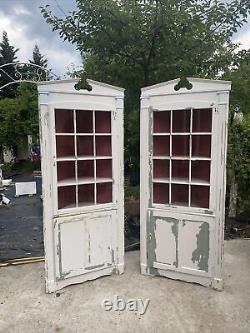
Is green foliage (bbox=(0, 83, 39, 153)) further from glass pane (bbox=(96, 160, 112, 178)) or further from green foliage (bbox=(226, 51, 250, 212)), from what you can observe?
glass pane (bbox=(96, 160, 112, 178))

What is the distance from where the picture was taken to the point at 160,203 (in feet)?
9.39

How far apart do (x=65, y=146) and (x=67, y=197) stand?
1.60 feet

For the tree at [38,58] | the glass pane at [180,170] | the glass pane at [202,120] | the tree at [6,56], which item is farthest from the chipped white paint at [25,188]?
the tree at [38,58]

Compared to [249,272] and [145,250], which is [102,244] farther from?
[249,272]

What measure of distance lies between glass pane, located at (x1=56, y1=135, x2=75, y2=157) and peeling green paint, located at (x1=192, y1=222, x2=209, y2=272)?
141 centimetres

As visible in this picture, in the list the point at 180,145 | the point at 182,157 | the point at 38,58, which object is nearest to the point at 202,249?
the point at 182,157

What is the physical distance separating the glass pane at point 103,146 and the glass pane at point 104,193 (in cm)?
31

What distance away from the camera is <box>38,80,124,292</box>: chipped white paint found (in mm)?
2482

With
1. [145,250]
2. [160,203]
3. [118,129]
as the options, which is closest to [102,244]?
[145,250]

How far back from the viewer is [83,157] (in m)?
2.74

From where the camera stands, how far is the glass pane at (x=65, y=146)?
8.60 feet

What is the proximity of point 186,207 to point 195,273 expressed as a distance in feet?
2.10

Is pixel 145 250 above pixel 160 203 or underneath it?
underneath

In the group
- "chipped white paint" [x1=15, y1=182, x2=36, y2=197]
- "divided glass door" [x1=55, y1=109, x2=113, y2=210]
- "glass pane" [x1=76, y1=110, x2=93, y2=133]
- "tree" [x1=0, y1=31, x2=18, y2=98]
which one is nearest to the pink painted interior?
"divided glass door" [x1=55, y1=109, x2=113, y2=210]
